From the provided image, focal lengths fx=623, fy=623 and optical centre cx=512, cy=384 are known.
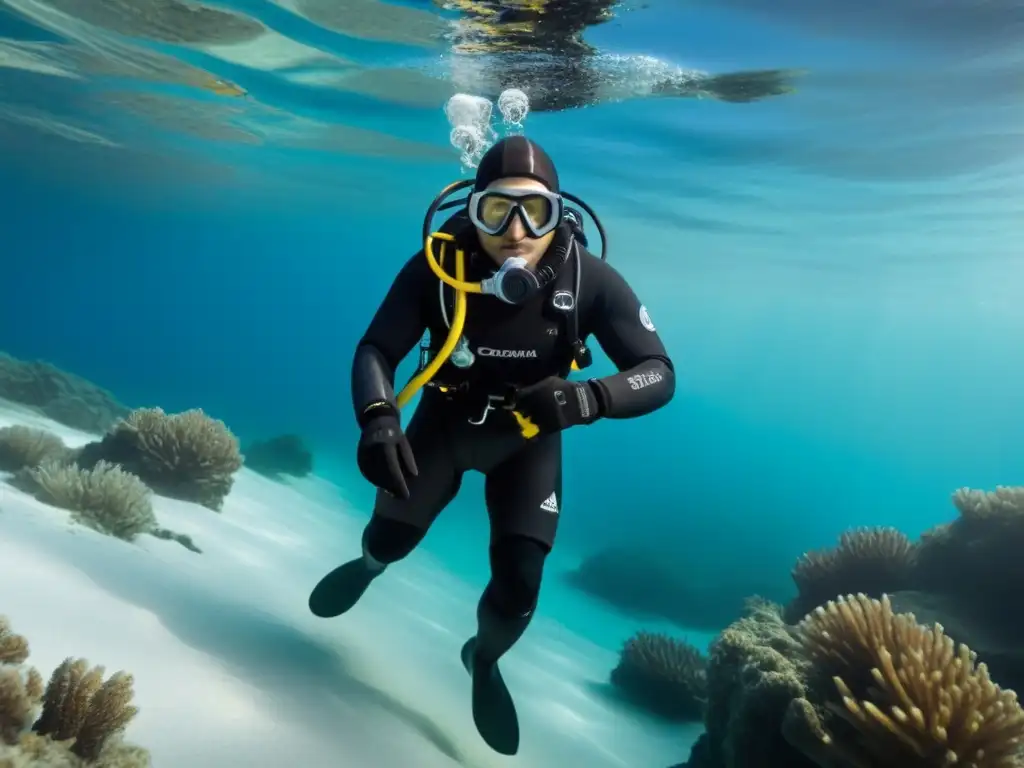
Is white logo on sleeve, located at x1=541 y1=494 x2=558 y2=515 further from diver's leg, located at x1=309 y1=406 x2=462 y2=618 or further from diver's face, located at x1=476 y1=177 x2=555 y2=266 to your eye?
diver's face, located at x1=476 y1=177 x2=555 y2=266

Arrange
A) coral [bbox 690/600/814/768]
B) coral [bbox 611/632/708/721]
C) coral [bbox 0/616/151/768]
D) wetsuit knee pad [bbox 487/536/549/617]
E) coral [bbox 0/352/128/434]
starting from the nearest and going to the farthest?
coral [bbox 0/616/151/768] < wetsuit knee pad [bbox 487/536/549/617] < coral [bbox 690/600/814/768] < coral [bbox 611/632/708/721] < coral [bbox 0/352/128/434]

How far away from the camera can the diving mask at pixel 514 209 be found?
375 centimetres

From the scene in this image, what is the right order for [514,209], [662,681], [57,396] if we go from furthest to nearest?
1. [57,396]
2. [662,681]
3. [514,209]

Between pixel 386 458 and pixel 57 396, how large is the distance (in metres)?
→ 15.0

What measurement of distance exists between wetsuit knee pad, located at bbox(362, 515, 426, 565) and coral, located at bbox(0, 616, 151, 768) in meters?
1.82

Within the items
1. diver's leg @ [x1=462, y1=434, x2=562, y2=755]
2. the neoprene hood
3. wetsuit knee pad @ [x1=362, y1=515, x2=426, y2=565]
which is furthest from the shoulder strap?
wetsuit knee pad @ [x1=362, y1=515, x2=426, y2=565]

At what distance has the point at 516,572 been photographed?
406 centimetres

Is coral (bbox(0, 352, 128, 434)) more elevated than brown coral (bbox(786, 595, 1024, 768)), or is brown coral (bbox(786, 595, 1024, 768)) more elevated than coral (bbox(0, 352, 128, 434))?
coral (bbox(0, 352, 128, 434))

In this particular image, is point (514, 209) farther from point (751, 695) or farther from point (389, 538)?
point (751, 695)

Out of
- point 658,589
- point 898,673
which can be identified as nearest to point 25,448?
point 898,673

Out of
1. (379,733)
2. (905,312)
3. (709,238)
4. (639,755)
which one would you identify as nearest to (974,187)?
(709,238)

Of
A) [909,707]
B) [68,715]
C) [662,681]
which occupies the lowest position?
[68,715]

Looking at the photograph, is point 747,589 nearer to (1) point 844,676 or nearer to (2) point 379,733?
(1) point 844,676

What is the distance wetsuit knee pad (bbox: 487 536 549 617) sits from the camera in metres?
4.07
